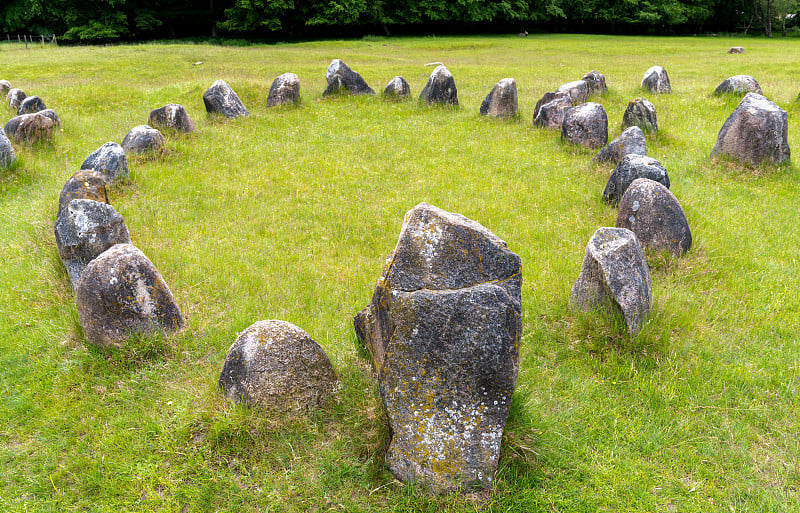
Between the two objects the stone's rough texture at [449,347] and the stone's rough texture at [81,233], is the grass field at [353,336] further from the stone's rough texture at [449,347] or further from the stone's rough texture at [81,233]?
the stone's rough texture at [81,233]

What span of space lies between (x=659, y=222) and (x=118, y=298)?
22.9 feet

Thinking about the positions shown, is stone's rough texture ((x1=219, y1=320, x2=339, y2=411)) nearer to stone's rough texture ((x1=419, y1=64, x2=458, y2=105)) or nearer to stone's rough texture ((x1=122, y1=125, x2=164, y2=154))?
stone's rough texture ((x1=122, y1=125, x2=164, y2=154))

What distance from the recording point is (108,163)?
10523mm

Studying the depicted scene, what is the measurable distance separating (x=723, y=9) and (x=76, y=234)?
255 ft

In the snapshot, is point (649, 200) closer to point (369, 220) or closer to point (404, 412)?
point (369, 220)

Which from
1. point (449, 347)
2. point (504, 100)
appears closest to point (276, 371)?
point (449, 347)

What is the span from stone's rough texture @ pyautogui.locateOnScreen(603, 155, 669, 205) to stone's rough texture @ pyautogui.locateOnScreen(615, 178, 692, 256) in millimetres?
1534

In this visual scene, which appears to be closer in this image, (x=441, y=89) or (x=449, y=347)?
(x=449, y=347)

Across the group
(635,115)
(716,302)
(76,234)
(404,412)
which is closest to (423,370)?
(404,412)

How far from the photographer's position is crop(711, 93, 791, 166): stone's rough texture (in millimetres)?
10742

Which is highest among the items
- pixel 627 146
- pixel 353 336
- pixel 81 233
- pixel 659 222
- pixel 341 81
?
pixel 341 81

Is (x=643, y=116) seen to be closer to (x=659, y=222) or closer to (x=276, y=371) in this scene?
(x=659, y=222)

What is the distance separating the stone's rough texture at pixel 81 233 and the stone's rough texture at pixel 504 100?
11875 millimetres

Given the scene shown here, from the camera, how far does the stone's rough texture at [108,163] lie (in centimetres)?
1047
